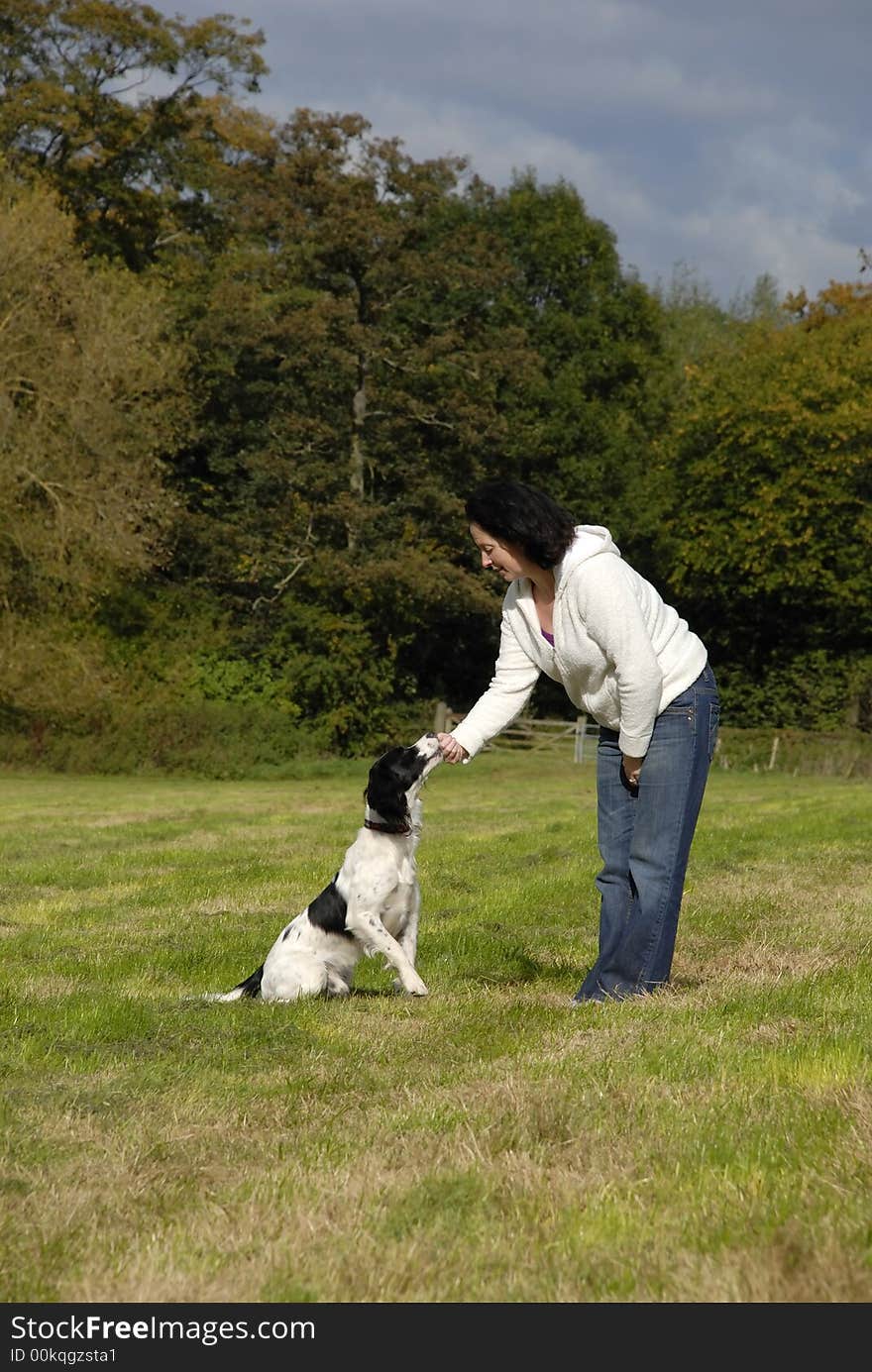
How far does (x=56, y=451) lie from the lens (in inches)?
1371

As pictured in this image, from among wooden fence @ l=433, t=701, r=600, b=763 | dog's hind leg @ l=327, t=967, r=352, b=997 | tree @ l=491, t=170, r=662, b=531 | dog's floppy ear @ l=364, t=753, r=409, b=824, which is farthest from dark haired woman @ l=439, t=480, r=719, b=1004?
tree @ l=491, t=170, r=662, b=531

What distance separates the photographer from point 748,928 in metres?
9.45

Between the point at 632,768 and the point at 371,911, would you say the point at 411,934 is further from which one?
the point at 632,768

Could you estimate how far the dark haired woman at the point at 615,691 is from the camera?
6145mm

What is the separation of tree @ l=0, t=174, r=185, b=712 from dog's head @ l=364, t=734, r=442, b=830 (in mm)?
28002

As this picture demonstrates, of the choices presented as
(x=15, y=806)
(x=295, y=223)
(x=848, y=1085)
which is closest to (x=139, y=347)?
(x=295, y=223)

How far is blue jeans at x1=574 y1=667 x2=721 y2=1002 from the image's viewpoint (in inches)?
254

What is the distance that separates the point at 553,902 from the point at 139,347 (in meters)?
29.7

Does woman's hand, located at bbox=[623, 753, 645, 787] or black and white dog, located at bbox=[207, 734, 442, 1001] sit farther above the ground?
woman's hand, located at bbox=[623, 753, 645, 787]

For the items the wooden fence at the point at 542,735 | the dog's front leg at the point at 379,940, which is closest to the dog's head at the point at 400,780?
the dog's front leg at the point at 379,940

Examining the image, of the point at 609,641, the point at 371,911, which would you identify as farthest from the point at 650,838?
the point at 371,911

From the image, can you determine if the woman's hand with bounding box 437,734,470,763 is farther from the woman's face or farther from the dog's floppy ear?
the woman's face

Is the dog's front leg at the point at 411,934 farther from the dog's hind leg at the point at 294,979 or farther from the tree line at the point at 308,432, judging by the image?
the tree line at the point at 308,432
